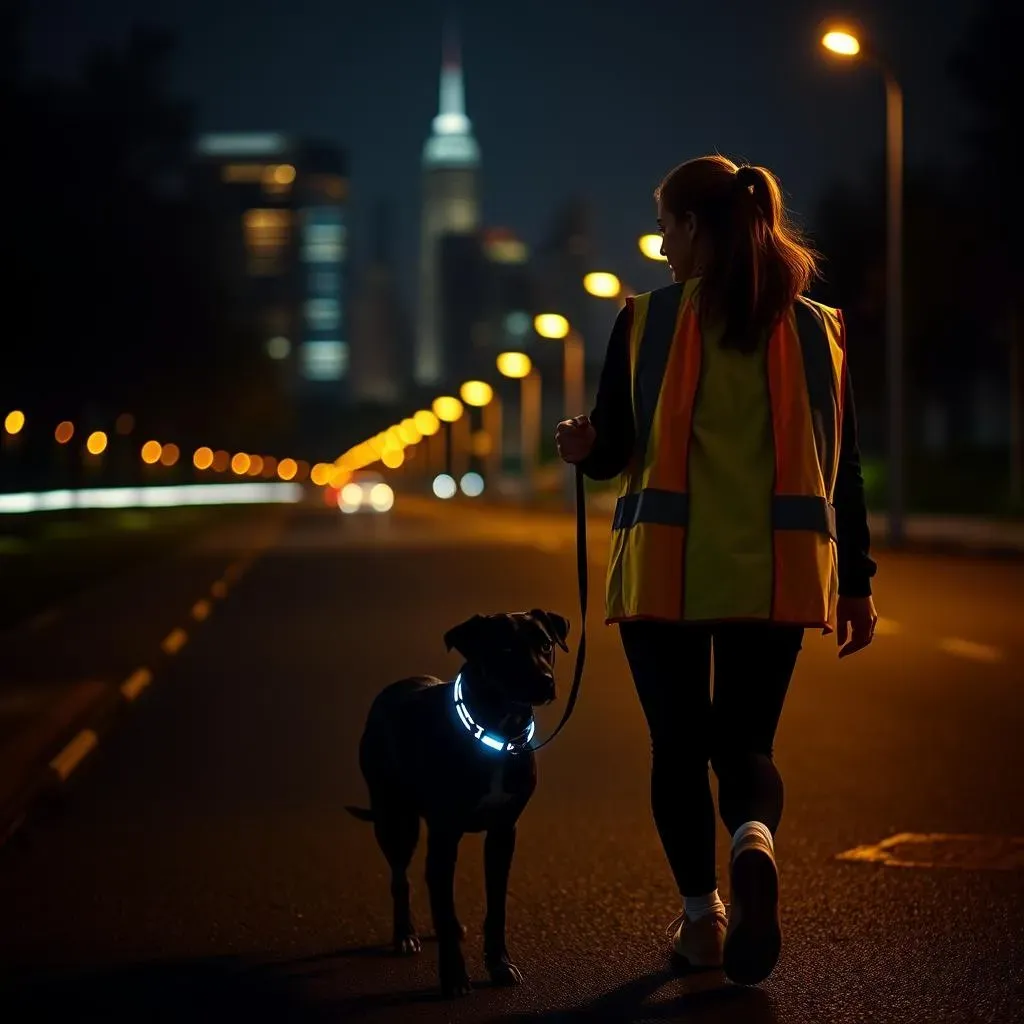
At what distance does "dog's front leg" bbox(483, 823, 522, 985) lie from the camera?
5.20 meters

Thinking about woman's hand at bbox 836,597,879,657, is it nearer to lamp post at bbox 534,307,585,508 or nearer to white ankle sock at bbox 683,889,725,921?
white ankle sock at bbox 683,889,725,921

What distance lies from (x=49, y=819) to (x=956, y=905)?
373 cm

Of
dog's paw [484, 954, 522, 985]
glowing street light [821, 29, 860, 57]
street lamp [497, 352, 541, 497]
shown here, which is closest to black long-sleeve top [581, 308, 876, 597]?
dog's paw [484, 954, 522, 985]

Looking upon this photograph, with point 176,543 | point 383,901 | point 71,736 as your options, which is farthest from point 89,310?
point 383,901

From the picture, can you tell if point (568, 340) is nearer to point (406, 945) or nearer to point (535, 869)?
point (535, 869)

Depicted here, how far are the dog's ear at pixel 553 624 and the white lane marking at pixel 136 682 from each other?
798cm

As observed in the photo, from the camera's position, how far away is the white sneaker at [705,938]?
527cm

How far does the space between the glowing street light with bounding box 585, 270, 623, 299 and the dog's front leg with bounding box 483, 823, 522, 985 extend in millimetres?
44059

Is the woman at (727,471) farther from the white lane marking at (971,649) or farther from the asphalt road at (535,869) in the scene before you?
the white lane marking at (971,649)

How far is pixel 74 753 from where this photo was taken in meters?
10.2

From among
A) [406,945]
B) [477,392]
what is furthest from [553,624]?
[477,392]

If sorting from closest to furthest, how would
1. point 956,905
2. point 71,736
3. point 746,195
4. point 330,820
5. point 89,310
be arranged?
point 746,195 < point 956,905 < point 330,820 < point 71,736 < point 89,310

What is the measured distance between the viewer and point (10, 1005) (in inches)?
205

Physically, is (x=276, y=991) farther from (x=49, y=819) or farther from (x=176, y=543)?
(x=176, y=543)
